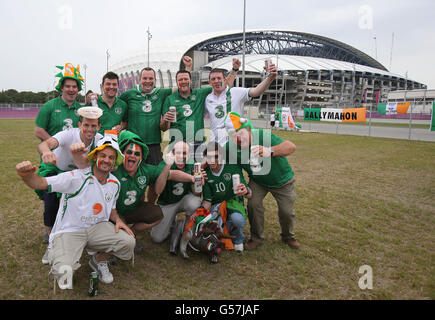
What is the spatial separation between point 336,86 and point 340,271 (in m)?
78.6

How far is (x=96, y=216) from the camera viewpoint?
3.12 metres

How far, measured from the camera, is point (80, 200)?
3.00m

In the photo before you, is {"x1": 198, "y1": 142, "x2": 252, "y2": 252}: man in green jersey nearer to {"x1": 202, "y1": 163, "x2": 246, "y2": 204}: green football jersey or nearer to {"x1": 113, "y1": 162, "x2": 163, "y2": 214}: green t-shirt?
{"x1": 202, "y1": 163, "x2": 246, "y2": 204}: green football jersey

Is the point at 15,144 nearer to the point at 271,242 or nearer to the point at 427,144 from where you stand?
the point at 271,242

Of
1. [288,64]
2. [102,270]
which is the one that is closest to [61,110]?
[102,270]

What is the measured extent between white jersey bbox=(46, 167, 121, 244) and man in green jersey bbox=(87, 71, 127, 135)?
1268 millimetres

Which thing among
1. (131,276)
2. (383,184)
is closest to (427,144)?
(383,184)

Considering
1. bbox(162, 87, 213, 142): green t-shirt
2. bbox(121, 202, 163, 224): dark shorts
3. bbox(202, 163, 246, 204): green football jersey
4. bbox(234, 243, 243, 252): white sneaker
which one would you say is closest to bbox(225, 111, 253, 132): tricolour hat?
bbox(202, 163, 246, 204): green football jersey

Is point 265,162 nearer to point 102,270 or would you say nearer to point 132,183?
point 132,183

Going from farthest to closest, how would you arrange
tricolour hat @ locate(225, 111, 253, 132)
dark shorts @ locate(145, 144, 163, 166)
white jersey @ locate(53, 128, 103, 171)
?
dark shorts @ locate(145, 144, 163, 166) → tricolour hat @ locate(225, 111, 253, 132) → white jersey @ locate(53, 128, 103, 171)

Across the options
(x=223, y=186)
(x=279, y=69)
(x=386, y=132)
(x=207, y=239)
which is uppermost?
(x=279, y=69)

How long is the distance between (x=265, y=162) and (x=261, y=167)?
10 cm

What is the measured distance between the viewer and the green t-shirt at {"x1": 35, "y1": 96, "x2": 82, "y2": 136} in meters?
3.78

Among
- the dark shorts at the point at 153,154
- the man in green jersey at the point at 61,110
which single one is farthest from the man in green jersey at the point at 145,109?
the man in green jersey at the point at 61,110
